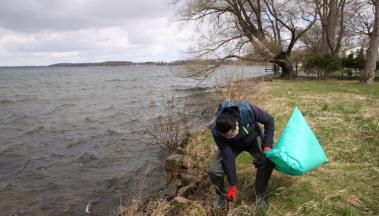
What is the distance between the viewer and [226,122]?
3.90m

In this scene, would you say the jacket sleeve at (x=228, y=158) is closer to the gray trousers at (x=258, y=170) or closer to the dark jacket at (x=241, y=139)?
the dark jacket at (x=241, y=139)

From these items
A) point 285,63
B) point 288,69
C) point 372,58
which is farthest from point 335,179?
point 288,69

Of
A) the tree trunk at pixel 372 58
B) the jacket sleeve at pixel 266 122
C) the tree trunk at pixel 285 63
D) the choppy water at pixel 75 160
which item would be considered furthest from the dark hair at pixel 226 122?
the tree trunk at pixel 285 63

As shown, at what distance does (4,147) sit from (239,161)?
8.71 m

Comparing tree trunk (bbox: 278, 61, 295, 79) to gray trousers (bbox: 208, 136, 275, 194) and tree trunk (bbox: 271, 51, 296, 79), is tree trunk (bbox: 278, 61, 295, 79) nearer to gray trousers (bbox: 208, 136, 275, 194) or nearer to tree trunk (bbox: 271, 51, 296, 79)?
tree trunk (bbox: 271, 51, 296, 79)

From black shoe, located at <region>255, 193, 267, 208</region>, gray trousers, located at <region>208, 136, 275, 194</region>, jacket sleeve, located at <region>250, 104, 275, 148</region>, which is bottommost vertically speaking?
black shoe, located at <region>255, 193, 267, 208</region>

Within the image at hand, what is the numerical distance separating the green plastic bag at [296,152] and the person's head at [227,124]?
1.89 feet

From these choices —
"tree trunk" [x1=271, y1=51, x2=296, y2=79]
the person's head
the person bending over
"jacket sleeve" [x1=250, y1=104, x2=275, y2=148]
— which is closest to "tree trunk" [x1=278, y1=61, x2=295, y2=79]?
"tree trunk" [x1=271, y1=51, x2=296, y2=79]

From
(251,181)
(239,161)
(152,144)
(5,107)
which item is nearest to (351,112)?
(239,161)

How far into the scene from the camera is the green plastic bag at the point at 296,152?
13.5ft

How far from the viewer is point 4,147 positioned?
36.6 ft

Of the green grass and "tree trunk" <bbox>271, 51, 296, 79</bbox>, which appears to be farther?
"tree trunk" <bbox>271, 51, 296, 79</bbox>

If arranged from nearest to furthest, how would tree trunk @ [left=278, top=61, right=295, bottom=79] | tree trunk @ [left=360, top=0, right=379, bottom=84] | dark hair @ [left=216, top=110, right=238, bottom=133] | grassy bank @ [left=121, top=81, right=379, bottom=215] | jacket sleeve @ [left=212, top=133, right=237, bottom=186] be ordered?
1. dark hair @ [left=216, top=110, right=238, bottom=133]
2. jacket sleeve @ [left=212, top=133, right=237, bottom=186]
3. grassy bank @ [left=121, top=81, right=379, bottom=215]
4. tree trunk @ [left=360, top=0, right=379, bottom=84]
5. tree trunk @ [left=278, top=61, right=295, bottom=79]

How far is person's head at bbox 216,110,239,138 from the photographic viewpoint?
3912 mm
